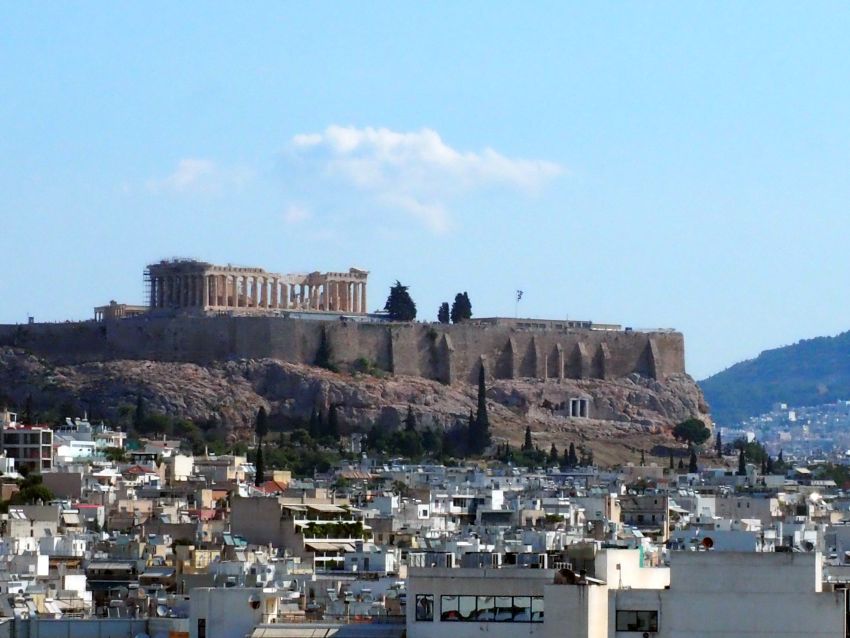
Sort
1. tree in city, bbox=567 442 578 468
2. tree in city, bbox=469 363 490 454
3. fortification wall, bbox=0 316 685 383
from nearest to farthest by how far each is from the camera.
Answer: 1. tree in city, bbox=567 442 578 468
2. tree in city, bbox=469 363 490 454
3. fortification wall, bbox=0 316 685 383

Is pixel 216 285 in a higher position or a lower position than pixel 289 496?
higher

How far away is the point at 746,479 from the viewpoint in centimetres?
9081

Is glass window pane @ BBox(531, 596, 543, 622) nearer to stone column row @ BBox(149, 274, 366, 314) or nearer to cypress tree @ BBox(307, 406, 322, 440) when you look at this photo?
cypress tree @ BBox(307, 406, 322, 440)

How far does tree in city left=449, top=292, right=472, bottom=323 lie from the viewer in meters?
128

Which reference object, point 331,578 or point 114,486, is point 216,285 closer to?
point 114,486

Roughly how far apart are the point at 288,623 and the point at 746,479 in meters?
67.9

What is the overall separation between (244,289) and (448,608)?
103433mm

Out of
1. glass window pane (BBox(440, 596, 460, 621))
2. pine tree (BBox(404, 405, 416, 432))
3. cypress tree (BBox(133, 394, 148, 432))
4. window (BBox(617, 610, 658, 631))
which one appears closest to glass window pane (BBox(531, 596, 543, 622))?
glass window pane (BBox(440, 596, 460, 621))

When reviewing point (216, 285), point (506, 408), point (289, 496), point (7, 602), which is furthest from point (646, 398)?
point (7, 602)

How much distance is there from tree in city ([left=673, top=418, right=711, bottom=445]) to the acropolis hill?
62.3 inches

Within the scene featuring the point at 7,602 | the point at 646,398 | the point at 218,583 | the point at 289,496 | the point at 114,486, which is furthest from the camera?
the point at 646,398

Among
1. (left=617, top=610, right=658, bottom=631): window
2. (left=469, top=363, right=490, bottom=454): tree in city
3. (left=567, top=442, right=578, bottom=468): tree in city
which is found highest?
(left=469, top=363, right=490, bottom=454): tree in city

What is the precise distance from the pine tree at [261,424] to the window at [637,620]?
85.8 metres

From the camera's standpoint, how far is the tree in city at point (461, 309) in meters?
128
